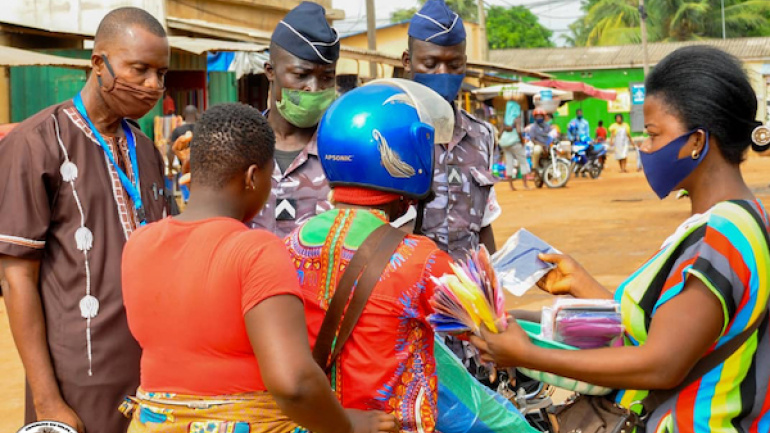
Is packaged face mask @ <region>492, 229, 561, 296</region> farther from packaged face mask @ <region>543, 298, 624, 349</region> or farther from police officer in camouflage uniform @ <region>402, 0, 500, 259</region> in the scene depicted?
police officer in camouflage uniform @ <region>402, 0, 500, 259</region>

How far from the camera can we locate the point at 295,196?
12.9 ft

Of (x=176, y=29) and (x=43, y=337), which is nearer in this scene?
(x=43, y=337)

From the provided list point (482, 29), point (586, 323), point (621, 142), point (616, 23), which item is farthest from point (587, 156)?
point (616, 23)

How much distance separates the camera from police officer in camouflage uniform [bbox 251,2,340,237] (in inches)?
155

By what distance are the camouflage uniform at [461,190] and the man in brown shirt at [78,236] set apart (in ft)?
4.07

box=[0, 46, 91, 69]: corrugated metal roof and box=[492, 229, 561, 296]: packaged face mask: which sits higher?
box=[492, 229, 561, 296]: packaged face mask

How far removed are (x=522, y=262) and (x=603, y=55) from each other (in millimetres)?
48714

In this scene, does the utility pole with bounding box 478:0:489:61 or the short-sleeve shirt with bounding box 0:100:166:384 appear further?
the utility pole with bounding box 478:0:489:61

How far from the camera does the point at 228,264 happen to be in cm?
225

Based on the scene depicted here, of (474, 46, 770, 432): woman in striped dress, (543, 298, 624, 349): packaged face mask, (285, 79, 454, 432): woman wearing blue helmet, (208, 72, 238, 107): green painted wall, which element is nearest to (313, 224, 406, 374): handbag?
A: (285, 79, 454, 432): woman wearing blue helmet

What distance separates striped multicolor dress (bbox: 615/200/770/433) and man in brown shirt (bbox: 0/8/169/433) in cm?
163

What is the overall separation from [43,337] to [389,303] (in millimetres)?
1223

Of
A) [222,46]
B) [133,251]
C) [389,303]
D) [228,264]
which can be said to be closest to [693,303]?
[389,303]

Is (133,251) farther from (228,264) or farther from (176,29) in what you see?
(176,29)
